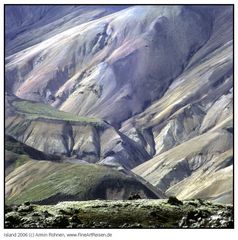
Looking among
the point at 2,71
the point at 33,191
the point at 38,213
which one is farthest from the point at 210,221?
the point at 33,191

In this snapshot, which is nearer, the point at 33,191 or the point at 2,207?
the point at 2,207

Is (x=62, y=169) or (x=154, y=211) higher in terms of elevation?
(x=62, y=169)

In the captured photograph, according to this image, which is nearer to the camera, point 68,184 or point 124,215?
point 124,215

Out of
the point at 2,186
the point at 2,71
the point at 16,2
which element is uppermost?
the point at 16,2

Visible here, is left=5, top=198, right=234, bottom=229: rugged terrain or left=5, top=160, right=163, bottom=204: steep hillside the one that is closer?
left=5, top=198, right=234, bottom=229: rugged terrain

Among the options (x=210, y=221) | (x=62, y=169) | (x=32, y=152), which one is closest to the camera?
(x=210, y=221)

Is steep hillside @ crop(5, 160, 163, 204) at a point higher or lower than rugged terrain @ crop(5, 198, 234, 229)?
higher

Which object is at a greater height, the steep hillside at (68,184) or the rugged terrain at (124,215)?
the steep hillside at (68,184)

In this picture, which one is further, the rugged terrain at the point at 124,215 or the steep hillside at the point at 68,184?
the steep hillside at the point at 68,184

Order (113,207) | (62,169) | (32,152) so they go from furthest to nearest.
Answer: (32,152) < (62,169) < (113,207)

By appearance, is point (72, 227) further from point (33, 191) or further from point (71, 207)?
point (33, 191)

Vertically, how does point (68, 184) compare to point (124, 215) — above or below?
above
